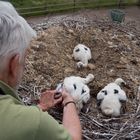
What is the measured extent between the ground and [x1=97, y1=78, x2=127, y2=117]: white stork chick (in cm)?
6

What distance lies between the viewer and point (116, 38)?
15.7ft

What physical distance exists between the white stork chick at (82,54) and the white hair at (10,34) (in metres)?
2.46

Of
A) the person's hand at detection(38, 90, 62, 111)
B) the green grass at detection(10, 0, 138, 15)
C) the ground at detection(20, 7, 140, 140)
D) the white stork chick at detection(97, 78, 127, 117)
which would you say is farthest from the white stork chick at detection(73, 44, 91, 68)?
the green grass at detection(10, 0, 138, 15)

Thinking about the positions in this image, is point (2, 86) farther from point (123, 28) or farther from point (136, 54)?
point (123, 28)

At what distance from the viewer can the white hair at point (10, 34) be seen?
157 cm

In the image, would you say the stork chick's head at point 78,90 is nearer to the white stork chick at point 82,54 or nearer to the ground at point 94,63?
the ground at point 94,63

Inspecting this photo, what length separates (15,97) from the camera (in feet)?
5.56

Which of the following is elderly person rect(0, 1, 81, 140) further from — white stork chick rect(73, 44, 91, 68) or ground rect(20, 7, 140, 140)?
white stork chick rect(73, 44, 91, 68)

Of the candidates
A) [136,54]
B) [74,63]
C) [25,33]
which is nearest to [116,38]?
[136,54]

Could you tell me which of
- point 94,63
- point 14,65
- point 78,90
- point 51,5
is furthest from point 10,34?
point 51,5

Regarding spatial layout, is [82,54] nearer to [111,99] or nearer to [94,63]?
[94,63]

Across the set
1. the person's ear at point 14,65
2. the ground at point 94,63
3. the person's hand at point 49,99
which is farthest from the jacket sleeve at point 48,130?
the ground at point 94,63

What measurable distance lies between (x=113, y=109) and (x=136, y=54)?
1.28m

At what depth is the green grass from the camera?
19.3 feet
